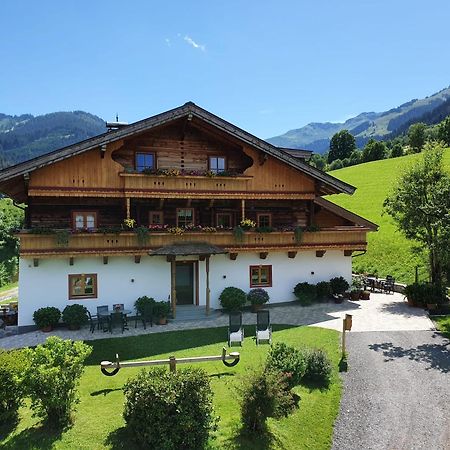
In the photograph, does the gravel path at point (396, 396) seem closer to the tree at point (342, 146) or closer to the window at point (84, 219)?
the window at point (84, 219)

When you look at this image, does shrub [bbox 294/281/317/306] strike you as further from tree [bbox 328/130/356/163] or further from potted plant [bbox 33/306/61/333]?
tree [bbox 328/130/356/163]

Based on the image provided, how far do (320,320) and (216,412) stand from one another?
34.5ft

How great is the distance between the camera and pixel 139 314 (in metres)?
20.0

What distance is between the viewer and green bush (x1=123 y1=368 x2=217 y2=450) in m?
8.53

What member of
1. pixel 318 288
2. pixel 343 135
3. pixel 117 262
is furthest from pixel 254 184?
pixel 343 135

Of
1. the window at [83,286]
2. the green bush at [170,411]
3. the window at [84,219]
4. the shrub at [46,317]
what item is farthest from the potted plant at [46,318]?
the green bush at [170,411]

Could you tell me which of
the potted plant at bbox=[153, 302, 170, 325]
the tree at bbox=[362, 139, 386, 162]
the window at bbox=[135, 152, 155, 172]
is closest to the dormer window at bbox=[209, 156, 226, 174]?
the window at bbox=[135, 152, 155, 172]

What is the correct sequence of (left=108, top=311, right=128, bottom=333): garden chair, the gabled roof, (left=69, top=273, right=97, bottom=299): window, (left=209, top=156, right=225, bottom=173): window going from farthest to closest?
(left=209, top=156, right=225, bottom=173): window
(left=69, top=273, right=97, bottom=299): window
the gabled roof
(left=108, top=311, right=128, bottom=333): garden chair

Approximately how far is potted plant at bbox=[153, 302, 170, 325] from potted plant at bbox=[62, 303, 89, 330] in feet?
10.3

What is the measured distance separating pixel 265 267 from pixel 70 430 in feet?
49.5

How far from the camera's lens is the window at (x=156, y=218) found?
875 inches

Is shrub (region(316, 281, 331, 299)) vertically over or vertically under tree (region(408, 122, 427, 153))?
under

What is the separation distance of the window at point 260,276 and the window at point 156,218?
18.6 ft

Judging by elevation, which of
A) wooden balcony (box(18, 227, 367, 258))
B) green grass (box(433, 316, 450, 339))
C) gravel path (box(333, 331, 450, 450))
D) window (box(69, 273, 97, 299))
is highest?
wooden balcony (box(18, 227, 367, 258))
